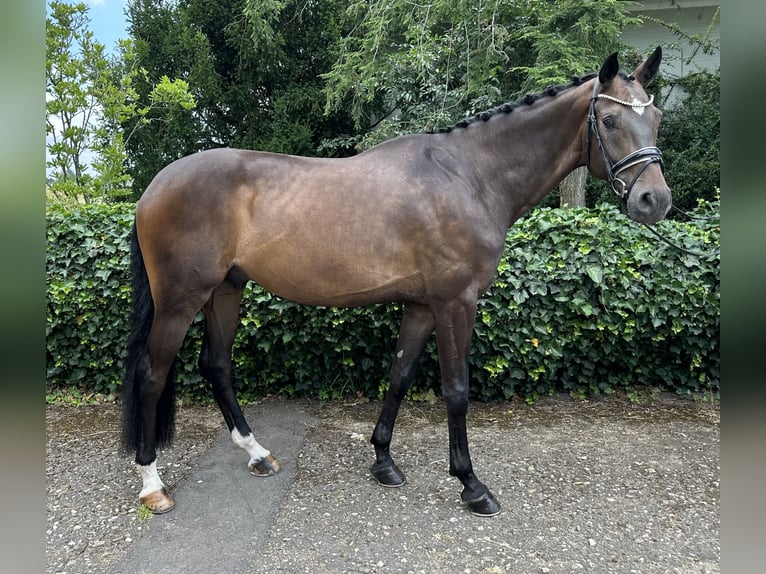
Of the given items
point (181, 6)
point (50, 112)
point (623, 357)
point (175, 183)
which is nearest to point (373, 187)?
point (175, 183)

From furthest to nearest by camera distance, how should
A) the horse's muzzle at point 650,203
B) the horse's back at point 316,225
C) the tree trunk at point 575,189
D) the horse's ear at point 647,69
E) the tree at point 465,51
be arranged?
the tree trunk at point 575,189
the tree at point 465,51
the horse's back at point 316,225
the horse's ear at point 647,69
the horse's muzzle at point 650,203

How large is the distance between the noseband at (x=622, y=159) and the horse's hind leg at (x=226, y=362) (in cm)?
217

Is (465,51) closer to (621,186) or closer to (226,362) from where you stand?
(621,186)

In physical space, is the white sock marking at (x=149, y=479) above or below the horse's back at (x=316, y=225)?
below

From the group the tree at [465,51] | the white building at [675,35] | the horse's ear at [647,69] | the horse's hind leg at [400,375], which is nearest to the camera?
the horse's ear at [647,69]

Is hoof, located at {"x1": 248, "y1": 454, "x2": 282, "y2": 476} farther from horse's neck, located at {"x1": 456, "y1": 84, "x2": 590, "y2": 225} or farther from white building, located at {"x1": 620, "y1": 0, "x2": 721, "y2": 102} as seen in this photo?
white building, located at {"x1": 620, "y1": 0, "x2": 721, "y2": 102}

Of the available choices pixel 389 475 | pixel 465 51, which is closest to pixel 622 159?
pixel 389 475

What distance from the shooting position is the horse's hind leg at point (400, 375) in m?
2.87

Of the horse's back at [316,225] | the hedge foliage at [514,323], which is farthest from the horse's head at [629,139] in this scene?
the hedge foliage at [514,323]

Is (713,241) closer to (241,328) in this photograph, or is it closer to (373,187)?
(373,187)

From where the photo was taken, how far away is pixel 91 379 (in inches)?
173

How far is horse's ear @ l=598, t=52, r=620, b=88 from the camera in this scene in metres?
2.33

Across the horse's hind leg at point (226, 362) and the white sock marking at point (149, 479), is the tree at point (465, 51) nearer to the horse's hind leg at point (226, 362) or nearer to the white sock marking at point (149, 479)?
the horse's hind leg at point (226, 362)
